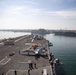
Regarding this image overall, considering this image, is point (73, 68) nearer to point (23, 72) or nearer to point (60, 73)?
point (60, 73)

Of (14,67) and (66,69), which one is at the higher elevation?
(14,67)

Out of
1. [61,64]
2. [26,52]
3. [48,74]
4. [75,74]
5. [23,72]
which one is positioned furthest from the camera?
[26,52]

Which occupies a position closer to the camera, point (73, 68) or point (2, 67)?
point (2, 67)

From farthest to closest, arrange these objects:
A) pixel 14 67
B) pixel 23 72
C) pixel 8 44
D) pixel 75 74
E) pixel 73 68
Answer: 1. pixel 8 44
2. pixel 73 68
3. pixel 75 74
4. pixel 14 67
5. pixel 23 72

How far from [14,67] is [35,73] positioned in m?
7.38

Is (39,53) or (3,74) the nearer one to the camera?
(3,74)

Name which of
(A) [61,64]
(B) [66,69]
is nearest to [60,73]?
(B) [66,69]

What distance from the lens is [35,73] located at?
31.1 meters

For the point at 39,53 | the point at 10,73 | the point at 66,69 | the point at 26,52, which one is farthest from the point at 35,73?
the point at 26,52

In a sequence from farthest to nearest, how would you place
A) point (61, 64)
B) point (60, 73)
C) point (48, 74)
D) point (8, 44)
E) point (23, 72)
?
point (8, 44) → point (61, 64) → point (60, 73) → point (23, 72) → point (48, 74)

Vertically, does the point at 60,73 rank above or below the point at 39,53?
below

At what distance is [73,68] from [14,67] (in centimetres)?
2058

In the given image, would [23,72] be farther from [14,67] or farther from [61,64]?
[61,64]

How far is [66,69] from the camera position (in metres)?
46.2
